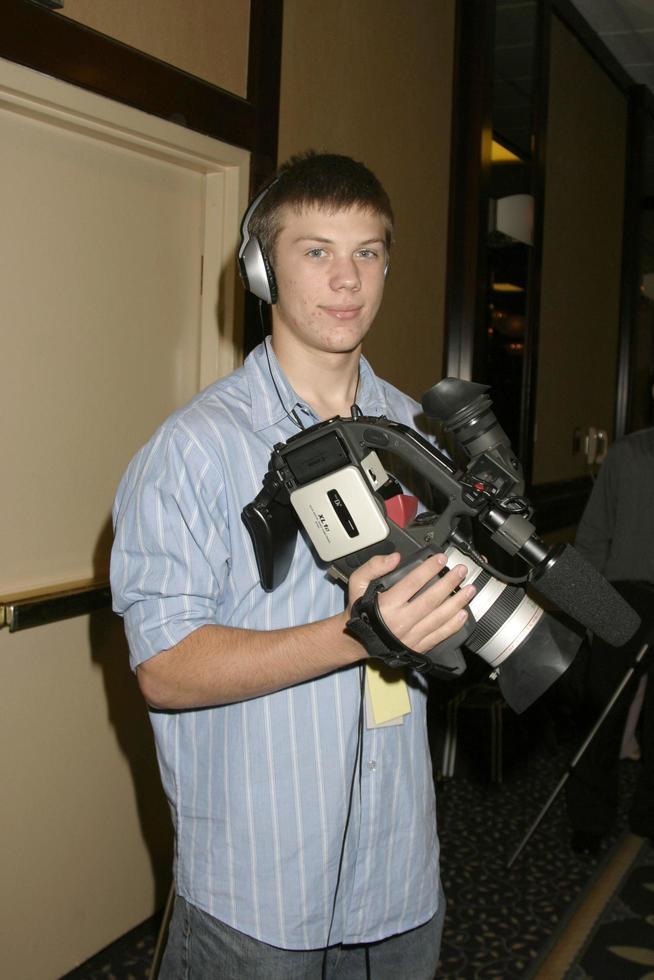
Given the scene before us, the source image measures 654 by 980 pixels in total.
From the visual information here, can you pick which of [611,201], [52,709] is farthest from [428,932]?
[611,201]

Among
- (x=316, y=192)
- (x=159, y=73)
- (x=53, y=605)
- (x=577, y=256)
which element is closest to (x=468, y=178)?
(x=577, y=256)

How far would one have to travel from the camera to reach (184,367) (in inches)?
94.3

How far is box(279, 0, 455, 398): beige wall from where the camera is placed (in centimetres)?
263

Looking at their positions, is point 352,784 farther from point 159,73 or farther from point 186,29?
point 186,29

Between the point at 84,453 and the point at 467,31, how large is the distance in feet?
7.92

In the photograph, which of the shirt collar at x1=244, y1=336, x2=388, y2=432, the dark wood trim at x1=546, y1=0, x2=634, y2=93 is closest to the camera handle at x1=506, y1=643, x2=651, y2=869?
the shirt collar at x1=244, y1=336, x2=388, y2=432

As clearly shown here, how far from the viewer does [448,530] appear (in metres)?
1.09

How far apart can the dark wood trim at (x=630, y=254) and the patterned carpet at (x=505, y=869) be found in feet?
8.60

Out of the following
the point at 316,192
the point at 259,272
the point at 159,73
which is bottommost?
the point at 259,272

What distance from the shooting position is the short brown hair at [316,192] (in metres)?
1.24

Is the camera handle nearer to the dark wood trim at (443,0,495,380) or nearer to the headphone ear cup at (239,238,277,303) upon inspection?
the dark wood trim at (443,0,495,380)

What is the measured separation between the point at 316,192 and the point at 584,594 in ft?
2.02

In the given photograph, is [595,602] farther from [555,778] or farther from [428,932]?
[555,778]

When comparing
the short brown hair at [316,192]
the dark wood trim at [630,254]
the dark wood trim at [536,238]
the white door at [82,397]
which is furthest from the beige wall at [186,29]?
the dark wood trim at [630,254]
